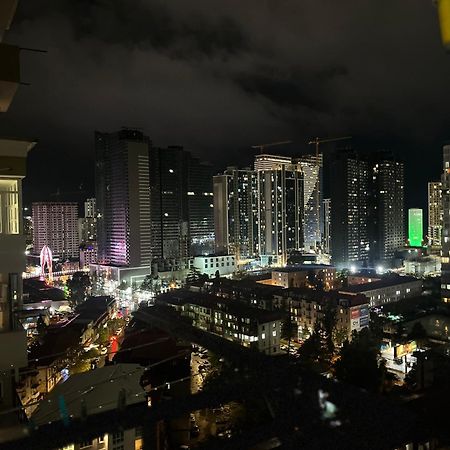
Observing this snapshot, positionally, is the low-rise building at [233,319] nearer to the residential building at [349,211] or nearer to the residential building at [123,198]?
the residential building at [123,198]

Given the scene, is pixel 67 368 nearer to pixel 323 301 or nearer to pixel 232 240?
pixel 323 301

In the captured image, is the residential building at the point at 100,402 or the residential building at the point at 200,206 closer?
the residential building at the point at 100,402

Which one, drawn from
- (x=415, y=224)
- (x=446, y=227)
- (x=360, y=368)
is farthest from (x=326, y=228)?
(x=360, y=368)

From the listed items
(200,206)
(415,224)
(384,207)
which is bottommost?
(415,224)

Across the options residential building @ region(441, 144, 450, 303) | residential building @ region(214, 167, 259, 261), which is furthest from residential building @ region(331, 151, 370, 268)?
residential building @ region(441, 144, 450, 303)

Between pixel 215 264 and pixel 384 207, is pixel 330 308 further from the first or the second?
pixel 384 207

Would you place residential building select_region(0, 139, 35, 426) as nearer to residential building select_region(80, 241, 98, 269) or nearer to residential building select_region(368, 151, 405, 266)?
residential building select_region(368, 151, 405, 266)

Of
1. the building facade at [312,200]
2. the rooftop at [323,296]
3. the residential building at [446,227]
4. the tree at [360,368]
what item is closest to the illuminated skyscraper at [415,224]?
the building facade at [312,200]

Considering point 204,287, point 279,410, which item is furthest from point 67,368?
point 204,287
